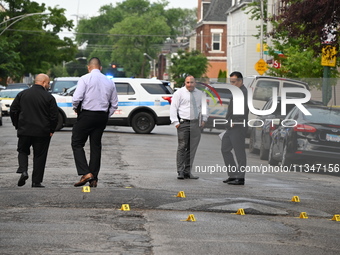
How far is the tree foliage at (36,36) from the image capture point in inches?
3103

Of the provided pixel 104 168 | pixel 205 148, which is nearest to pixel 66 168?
pixel 104 168

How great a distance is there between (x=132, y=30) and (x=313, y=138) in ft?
336

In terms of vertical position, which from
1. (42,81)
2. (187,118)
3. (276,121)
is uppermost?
(42,81)

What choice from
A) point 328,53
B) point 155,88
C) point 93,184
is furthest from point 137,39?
point 93,184

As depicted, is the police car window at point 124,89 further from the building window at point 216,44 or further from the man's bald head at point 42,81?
the building window at point 216,44

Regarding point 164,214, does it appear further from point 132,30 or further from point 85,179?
point 132,30

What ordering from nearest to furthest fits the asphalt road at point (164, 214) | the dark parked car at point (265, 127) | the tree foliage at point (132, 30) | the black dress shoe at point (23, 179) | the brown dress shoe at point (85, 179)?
the asphalt road at point (164, 214)
the brown dress shoe at point (85, 179)
the black dress shoe at point (23, 179)
the dark parked car at point (265, 127)
the tree foliage at point (132, 30)

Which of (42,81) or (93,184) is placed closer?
(93,184)

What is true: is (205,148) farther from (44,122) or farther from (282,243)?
(282,243)

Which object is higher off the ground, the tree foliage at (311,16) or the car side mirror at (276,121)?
the tree foliage at (311,16)

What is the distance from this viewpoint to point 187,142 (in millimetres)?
15172

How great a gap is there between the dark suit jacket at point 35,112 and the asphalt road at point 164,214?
2.78ft

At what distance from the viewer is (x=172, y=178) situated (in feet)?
48.8

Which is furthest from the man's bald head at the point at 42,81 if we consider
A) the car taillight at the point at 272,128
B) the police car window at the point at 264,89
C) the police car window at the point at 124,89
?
Answer: the police car window at the point at 124,89
